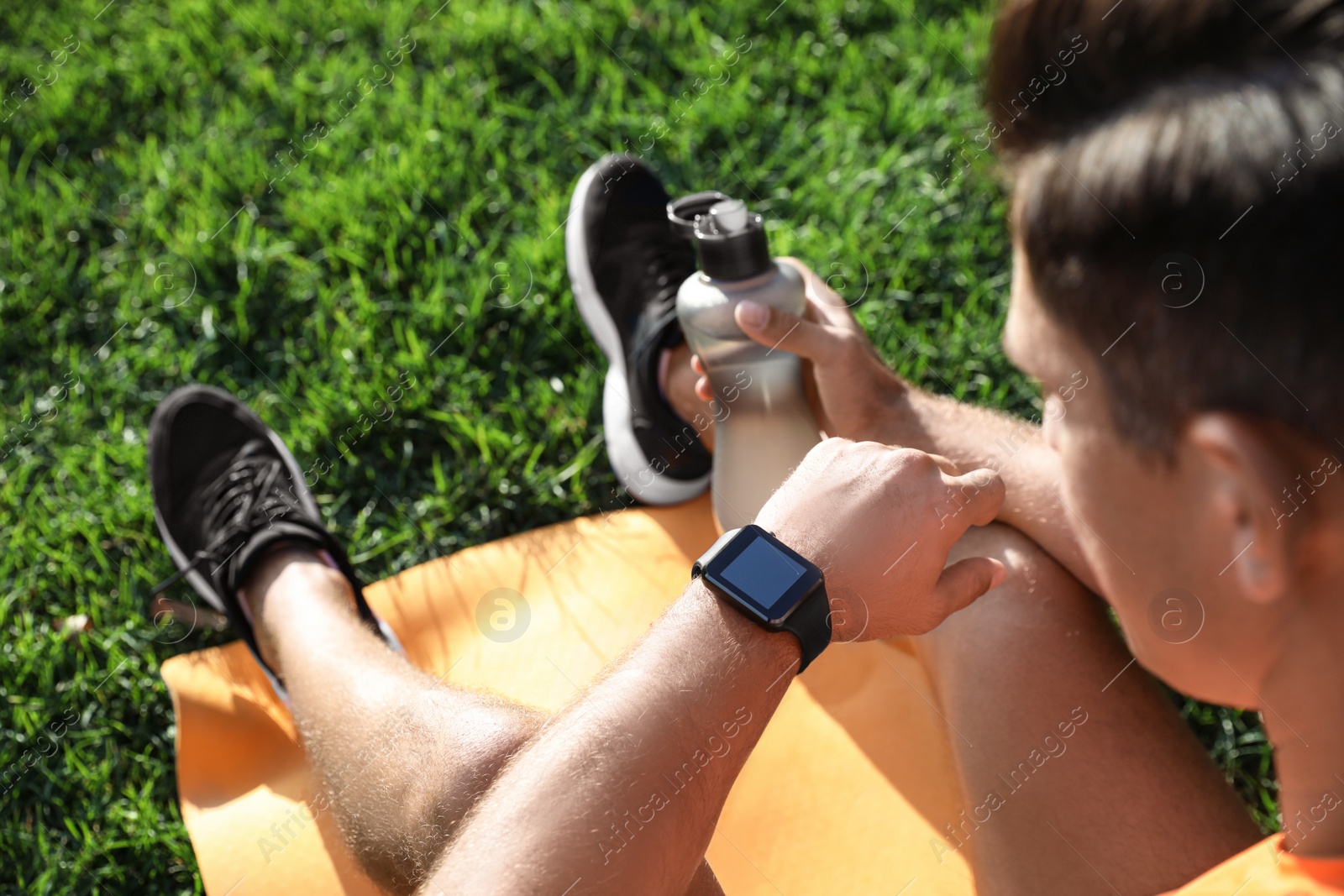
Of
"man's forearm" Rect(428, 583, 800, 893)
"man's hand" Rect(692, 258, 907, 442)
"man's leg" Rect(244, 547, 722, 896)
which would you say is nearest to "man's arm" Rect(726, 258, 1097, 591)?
"man's hand" Rect(692, 258, 907, 442)

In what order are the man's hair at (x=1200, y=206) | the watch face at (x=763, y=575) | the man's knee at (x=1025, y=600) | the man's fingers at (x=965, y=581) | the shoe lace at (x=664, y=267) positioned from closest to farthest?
the man's hair at (x=1200, y=206)
the watch face at (x=763, y=575)
the man's fingers at (x=965, y=581)
the man's knee at (x=1025, y=600)
the shoe lace at (x=664, y=267)

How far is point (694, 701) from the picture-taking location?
1.35 metres

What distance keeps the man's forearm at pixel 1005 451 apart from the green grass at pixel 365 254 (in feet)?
1.89

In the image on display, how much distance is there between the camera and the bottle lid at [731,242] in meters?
1.85

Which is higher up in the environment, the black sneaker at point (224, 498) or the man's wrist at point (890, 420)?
the black sneaker at point (224, 498)

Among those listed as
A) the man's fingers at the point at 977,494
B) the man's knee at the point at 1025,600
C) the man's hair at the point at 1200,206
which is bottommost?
the man's knee at the point at 1025,600

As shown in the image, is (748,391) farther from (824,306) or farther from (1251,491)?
(1251,491)

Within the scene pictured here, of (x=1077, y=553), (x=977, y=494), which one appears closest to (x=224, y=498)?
(x=977, y=494)

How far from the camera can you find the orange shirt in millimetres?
998

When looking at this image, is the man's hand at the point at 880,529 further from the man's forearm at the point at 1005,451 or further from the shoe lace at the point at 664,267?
the shoe lace at the point at 664,267

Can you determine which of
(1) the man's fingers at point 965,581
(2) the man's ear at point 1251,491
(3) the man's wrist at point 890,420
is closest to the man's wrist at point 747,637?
(1) the man's fingers at point 965,581

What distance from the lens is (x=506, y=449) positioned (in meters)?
2.66

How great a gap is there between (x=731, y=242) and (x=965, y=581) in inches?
29.8

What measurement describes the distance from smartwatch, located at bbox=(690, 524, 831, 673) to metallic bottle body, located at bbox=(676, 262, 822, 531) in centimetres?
59
